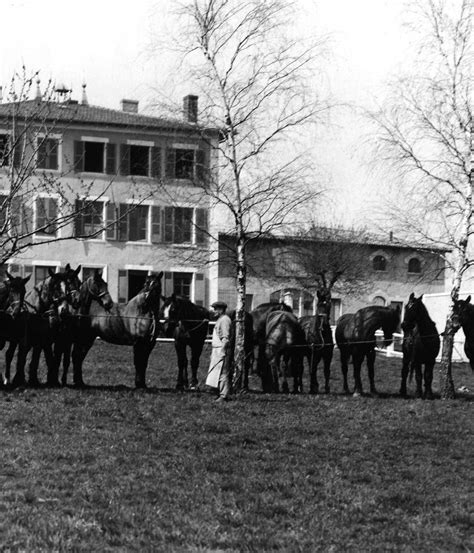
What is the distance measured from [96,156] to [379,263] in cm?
1922

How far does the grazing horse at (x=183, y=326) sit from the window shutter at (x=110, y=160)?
28.6m

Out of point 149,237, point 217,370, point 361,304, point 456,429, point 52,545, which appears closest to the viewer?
point 52,545

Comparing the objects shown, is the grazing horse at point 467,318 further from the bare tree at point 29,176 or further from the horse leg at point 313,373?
the bare tree at point 29,176

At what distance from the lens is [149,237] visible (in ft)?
169

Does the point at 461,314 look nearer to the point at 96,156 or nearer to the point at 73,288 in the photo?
the point at 73,288

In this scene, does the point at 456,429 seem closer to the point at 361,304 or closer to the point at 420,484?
the point at 420,484

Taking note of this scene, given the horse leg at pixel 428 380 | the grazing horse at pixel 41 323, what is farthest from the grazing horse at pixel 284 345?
the grazing horse at pixel 41 323

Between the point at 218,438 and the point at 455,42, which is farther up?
the point at 455,42

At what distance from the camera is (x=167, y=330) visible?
23.4 m

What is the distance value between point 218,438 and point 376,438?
2.41m

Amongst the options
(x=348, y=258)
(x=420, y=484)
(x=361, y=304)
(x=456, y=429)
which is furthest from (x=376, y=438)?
(x=361, y=304)

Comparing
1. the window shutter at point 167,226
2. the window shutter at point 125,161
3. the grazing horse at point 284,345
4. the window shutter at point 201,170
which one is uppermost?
the window shutter at point 125,161

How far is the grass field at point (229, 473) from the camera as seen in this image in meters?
9.57

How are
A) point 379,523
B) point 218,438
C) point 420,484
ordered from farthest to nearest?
point 218,438 < point 420,484 < point 379,523
